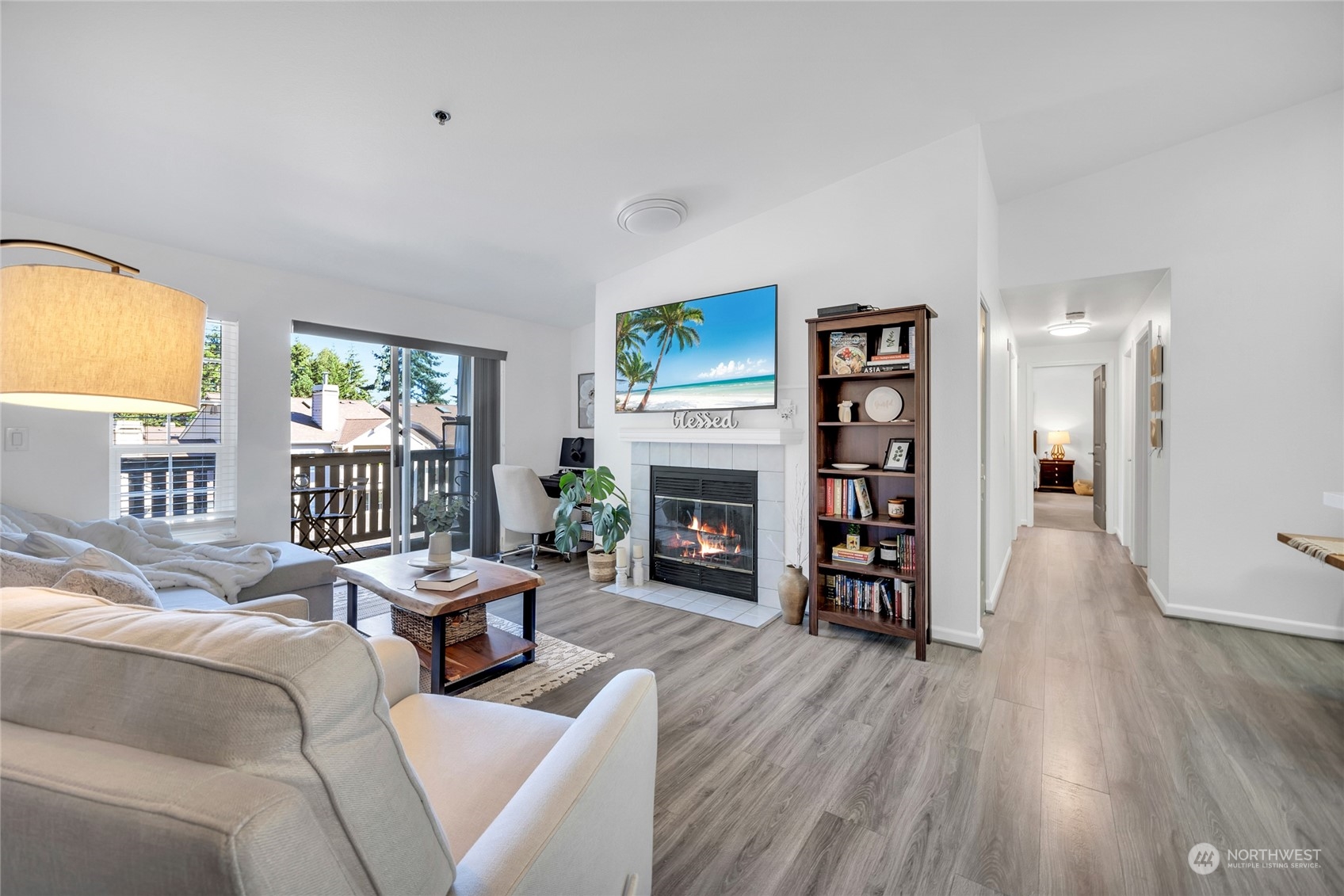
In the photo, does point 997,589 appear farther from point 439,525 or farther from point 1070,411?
point 1070,411

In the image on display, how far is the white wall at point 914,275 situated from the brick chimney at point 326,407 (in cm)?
392

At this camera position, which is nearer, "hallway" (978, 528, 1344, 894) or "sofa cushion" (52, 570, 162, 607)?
"hallway" (978, 528, 1344, 894)

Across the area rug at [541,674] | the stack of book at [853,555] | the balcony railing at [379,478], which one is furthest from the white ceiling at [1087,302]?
the balcony railing at [379,478]

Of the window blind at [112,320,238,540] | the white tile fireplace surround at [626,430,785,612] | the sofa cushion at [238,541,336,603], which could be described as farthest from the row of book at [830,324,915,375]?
the window blind at [112,320,238,540]

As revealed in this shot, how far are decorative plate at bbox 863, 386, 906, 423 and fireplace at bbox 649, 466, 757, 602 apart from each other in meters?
0.91

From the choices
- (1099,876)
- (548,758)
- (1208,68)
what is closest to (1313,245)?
(1208,68)

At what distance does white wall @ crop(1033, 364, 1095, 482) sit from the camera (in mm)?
10031

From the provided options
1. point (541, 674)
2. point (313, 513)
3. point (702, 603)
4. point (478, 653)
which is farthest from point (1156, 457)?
point (313, 513)

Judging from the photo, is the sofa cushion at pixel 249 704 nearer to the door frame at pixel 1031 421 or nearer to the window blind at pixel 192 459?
the window blind at pixel 192 459

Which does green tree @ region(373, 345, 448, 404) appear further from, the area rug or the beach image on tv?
the area rug

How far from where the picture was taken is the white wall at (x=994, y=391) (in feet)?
10.0

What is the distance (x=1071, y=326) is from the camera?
4926 millimetres

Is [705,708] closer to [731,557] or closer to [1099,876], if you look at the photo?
[1099,876]

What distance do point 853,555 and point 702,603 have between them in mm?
1102
